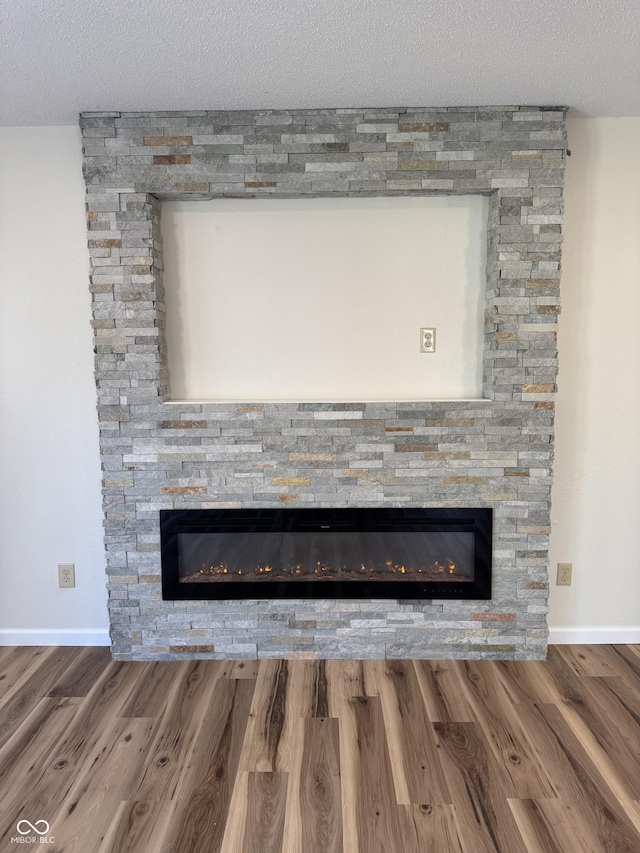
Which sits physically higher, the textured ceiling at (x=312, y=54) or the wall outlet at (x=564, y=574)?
the textured ceiling at (x=312, y=54)

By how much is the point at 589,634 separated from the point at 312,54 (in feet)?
8.91

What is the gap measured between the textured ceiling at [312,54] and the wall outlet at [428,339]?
910 mm

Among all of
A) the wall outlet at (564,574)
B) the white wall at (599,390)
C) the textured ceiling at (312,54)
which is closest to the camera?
the textured ceiling at (312,54)

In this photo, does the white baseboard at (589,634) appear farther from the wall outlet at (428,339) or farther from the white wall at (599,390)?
the wall outlet at (428,339)

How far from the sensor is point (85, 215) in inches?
93.0

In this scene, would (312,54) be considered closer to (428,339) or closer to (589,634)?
(428,339)

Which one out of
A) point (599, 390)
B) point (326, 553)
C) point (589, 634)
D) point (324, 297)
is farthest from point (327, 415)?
point (589, 634)

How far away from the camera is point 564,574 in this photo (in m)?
2.54

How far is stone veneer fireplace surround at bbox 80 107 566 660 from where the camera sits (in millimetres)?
2199

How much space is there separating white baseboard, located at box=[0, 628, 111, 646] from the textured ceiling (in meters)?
2.33

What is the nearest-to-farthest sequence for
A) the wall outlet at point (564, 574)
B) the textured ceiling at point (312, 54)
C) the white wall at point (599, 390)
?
the textured ceiling at point (312, 54), the white wall at point (599, 390), the wall outlet at point (564, 574)

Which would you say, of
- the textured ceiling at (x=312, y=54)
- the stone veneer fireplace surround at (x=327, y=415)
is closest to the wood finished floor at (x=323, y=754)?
the stone veneer fireplace surround at (x=327, y=415)

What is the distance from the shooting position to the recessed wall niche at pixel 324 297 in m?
2.38

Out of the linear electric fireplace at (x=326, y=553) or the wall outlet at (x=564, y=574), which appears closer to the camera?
the linear electric fireplace at (x=326, y=553)
